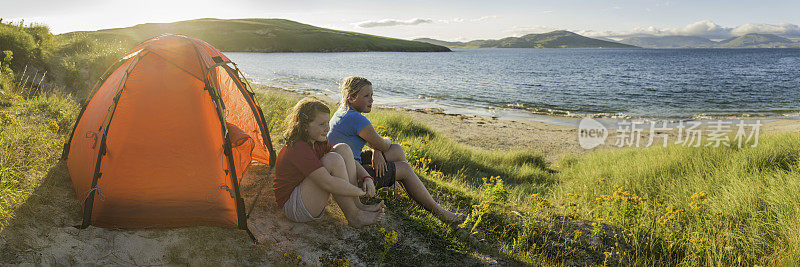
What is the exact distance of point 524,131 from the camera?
16.3m

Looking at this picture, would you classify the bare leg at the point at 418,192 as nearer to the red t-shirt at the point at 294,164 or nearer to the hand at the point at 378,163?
the hand at the point at 378,163

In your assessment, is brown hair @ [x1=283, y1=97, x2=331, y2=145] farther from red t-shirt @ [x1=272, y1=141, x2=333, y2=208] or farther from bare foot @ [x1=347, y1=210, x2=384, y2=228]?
bare foot @ [x1=347, y1=210, x2=384, y2=228]

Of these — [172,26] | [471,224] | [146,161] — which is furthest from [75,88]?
[172,26]

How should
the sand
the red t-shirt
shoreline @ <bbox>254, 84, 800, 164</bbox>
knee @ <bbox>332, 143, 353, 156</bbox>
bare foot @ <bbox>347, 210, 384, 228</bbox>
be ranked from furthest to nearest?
shoreline @ <bbox>254, 84, 800, 164</bbox>
bare foot @ <bbox>347, 210, 384, 228</bbox>
knee @ <bbox>332, 143, 353, 156</bbox>
the red t-shirt
the sand

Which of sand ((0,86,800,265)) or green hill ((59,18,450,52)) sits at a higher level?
green hill ((59,18,450,52))

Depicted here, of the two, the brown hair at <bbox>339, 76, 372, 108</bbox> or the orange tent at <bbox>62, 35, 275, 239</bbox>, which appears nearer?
the orange tent at <bbox>62, 35, 275, 239</bbox>

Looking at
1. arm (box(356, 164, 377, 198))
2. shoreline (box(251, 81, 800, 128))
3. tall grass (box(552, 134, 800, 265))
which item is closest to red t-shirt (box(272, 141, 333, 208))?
arm (box(356, 164, 377, 198))

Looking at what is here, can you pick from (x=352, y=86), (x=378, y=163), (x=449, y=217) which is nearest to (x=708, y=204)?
(x=449, y=217)

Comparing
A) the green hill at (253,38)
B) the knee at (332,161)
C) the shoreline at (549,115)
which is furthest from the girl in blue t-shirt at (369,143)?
the green hill at (253,38)

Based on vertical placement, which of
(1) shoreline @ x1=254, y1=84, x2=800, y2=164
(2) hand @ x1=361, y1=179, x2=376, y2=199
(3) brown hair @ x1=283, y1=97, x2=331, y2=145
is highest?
(3) brown hair @ x1=283, y1=97, x2=331, y2=145

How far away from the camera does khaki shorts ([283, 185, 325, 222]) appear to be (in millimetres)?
4332

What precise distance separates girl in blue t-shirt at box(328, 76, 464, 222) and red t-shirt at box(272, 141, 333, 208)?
47 centimetres

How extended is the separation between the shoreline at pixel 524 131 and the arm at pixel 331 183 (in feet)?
29.0

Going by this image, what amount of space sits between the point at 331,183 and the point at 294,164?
1.38 feet
